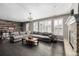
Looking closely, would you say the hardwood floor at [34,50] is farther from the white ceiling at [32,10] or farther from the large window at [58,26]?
the white ceiling at [32,10]

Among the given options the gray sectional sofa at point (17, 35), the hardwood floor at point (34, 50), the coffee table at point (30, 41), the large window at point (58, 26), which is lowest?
the hardwood floor at point (34, 50)

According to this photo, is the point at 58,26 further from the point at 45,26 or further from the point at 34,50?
the point at 34,50

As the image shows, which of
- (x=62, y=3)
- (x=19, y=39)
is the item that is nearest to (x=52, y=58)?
(x=19, y=39)

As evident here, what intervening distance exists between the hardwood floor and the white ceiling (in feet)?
2.66

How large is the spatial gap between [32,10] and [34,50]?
1167 mm

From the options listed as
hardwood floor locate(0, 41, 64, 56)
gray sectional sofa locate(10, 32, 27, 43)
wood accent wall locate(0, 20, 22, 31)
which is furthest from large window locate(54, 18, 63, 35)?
wood accent wall locate(0, 20, 22, 31)

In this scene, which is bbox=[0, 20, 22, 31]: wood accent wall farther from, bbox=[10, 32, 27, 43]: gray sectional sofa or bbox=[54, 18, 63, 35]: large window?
bbox=[54, 18, 63, 35]: large window

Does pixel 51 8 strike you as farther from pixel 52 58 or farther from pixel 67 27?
pixel 52 58

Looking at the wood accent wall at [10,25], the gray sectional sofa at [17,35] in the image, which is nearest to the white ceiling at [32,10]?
the wood accent wall at [10,25]

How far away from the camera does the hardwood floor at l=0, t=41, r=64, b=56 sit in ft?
6.90

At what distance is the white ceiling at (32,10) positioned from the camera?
212 centimetres

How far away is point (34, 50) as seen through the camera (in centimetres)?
216

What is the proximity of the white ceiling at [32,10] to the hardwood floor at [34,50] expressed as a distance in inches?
31.9

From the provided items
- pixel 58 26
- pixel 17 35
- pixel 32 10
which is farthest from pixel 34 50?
pixel 32 10
